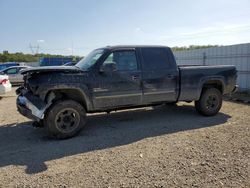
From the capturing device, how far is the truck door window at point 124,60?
6323mm

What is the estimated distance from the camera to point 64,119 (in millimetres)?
5770

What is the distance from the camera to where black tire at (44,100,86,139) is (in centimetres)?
560

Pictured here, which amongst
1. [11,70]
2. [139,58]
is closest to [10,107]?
[139,58]

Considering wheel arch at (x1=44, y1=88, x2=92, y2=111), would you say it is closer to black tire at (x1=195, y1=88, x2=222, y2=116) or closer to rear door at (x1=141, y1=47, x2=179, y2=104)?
rear door at (x1=141, y1=47, x2=179, y2=104)

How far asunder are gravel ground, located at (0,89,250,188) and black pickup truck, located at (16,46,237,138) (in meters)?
0.54

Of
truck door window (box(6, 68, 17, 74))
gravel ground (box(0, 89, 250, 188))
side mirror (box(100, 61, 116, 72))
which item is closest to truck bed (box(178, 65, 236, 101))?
gravel ground (box(0, 89, 250, 188))

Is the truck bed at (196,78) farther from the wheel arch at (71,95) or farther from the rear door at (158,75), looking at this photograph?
the wheel arch at (71,95)

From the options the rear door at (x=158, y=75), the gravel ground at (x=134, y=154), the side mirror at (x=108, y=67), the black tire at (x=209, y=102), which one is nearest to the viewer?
the gravel ground at (x=134, y=154)

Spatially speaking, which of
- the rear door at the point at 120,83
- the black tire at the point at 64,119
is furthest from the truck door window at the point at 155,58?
the black tire at the point at 64,119

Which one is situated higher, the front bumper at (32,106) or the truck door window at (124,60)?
the truck door window at (124,60)

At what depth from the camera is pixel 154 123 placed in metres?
6.83

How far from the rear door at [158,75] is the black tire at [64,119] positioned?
5.64 feet

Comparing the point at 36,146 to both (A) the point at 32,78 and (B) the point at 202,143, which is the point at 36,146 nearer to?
(A) the point at 32,78

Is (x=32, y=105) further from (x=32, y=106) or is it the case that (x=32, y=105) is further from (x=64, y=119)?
(x=64, y=119)
